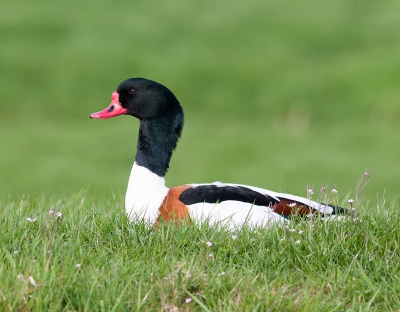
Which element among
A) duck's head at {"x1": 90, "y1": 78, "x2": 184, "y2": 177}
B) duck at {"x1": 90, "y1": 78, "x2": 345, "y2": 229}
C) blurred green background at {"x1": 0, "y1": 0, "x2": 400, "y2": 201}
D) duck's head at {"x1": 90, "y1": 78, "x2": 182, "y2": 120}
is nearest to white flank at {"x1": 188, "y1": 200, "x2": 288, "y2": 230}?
duck at {"x1": 90, "y1": 78, "x2": 345, "y2": 229}

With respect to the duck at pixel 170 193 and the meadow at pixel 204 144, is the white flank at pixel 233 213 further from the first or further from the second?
the meadow at pixel 204 144

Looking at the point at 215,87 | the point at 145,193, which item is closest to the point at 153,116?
the point at 145,193

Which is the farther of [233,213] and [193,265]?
[233,213]

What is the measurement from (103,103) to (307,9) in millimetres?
7188

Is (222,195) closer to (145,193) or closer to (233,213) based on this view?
(233,213)

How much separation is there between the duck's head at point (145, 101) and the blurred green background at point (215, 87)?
253 inches

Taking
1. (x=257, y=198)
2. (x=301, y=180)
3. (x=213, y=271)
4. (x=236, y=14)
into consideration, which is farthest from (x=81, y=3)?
(x=213, y=271)

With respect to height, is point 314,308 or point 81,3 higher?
point 81,3

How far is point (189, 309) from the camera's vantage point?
3.74 m

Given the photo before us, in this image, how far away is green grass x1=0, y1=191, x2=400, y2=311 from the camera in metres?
3.67

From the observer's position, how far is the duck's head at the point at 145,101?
6.02 m

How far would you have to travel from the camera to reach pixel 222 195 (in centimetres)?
543

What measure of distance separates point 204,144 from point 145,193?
30.5ft

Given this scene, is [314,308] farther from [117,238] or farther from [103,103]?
[103,103]
